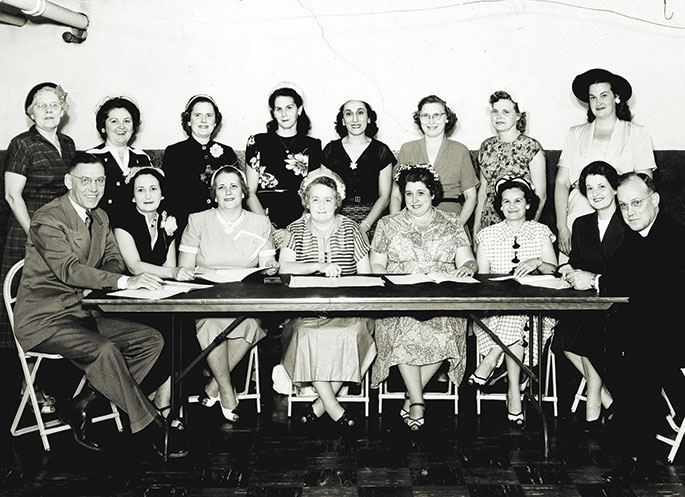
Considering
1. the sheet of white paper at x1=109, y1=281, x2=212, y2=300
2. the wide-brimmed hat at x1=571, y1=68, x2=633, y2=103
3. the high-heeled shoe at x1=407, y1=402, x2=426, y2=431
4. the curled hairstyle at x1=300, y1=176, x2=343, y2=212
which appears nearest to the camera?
the sheet of white paper at x1=109, y1=281, x2=212, y2=300

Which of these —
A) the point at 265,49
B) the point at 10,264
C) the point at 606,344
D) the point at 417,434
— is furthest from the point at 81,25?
the point at 606,344

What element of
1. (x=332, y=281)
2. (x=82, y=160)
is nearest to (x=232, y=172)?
(x=82, y=160)

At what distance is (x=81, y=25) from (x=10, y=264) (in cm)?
200

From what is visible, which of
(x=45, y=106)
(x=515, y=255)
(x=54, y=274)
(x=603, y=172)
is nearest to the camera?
(x=54, y=274)

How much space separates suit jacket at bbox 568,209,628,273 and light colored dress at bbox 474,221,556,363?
197mm

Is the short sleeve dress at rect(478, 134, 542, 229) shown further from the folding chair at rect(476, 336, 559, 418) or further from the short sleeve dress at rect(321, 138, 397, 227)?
the folding chair at rect(476, 336, 559, 418)

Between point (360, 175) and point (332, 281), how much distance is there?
1334 mm

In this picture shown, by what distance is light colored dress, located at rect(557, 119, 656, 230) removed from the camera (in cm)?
469

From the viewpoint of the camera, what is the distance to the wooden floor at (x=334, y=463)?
120 inches

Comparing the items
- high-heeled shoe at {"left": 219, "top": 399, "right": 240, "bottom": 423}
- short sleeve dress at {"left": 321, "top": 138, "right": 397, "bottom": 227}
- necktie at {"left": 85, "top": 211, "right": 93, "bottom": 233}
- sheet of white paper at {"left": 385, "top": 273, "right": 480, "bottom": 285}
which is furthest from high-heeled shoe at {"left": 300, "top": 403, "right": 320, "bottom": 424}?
necktie at {"left": 85, "top": 211, "right": 93, "bottom": 233}

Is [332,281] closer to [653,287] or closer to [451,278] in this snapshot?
[451,278]

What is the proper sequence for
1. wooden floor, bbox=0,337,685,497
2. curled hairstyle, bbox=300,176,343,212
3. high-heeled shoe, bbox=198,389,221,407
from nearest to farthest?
wooden floor, bbox=0,337,685,497, curled hairstyle, bbox=300,176,343,212, high-heeled shoe, bbox=198,389,221,407

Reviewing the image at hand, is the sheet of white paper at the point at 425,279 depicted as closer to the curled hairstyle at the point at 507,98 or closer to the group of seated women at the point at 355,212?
the group of seated women at the point at 355,212

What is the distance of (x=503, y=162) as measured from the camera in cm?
470
